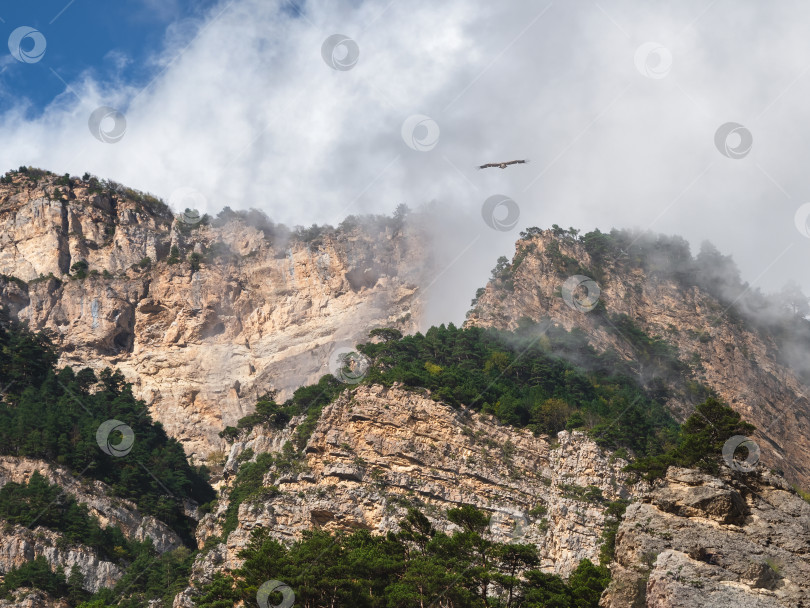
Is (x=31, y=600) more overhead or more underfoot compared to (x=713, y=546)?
more underfoot

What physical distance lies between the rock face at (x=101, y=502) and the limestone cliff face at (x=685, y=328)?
1221 inches

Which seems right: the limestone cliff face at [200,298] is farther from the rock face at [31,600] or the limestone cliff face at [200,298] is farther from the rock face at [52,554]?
the rock face at [31,600]

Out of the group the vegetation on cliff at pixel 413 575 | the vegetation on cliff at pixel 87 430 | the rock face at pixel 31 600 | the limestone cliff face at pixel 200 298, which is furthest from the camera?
the limestone cliff face at pixel 200 298

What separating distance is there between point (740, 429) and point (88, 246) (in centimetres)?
7967

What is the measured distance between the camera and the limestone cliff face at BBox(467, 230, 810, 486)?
286 feet

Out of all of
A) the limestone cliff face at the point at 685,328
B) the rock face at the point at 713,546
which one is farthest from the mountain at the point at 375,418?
the limestone cliff face at the point at 685,328

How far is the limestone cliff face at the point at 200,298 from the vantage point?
99.6 metres

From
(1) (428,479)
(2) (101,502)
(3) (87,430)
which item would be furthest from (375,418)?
(3) (87,430)

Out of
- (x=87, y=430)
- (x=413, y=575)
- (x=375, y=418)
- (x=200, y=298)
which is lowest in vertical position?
(x=413, y=575)

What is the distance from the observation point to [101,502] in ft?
235

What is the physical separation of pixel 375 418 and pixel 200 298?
45080 millimetres

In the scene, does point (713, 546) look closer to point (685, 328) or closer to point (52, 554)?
point (52, 554)

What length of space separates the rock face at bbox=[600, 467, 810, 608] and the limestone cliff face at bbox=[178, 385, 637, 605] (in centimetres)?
1208

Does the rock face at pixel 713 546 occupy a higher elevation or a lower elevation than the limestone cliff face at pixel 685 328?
lower
